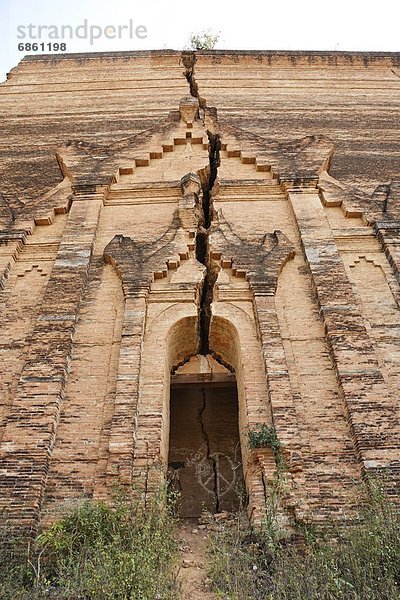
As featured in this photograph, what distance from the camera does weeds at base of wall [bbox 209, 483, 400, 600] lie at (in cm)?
489

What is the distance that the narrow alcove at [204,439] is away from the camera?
8867 mm

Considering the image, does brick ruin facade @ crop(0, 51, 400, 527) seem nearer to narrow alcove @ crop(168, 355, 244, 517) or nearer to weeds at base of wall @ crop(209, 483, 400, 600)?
narrow alcove @ crop(168, 355, 244, 517)

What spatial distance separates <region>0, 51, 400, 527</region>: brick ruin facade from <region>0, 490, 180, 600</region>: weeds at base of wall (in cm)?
44

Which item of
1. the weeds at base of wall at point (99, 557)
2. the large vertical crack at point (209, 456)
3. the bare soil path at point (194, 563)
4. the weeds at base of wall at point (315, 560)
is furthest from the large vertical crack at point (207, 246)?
the weeds at base of wall at point (99, 557)

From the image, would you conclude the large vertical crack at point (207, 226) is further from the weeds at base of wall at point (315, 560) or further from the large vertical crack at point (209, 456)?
the weeds at base of wall at point (315, 560)

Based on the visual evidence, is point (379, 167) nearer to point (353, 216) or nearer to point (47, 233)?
point (353, 216)

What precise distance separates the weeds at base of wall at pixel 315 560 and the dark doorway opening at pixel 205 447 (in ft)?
6.61

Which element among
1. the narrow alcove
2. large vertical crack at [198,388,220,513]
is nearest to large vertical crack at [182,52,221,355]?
the narrow alcove

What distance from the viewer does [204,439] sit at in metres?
9.88

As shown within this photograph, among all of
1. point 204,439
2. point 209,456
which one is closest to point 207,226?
point 204,439

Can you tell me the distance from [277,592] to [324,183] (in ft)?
26.2

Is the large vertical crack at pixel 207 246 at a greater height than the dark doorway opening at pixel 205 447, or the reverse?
the large vertical crack at pixel 207 246

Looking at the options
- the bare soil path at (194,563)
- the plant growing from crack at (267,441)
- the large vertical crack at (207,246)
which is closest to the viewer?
the bare soil path at (194,563)

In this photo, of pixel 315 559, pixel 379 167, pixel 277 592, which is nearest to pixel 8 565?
pixel 277 592
